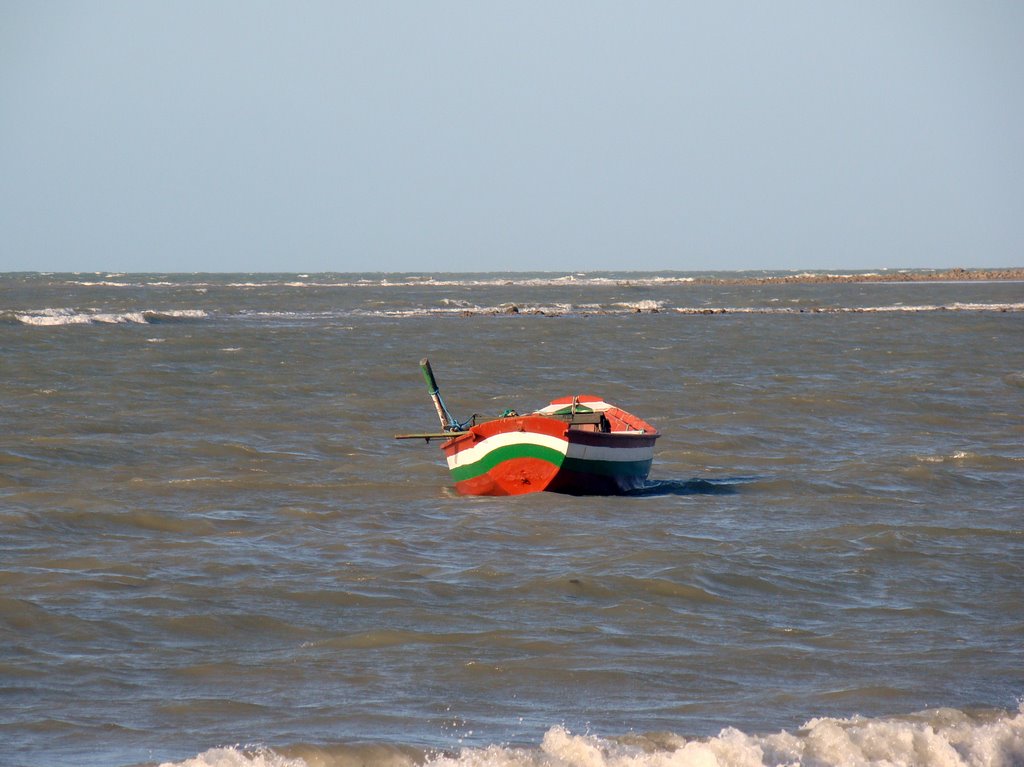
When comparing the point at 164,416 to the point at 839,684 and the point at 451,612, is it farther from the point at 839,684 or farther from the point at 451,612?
the point at 839,684

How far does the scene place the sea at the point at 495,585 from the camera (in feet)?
28.4

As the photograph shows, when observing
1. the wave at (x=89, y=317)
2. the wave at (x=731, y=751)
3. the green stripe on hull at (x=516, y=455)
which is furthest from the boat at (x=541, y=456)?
the wave at (x=89, y=317)

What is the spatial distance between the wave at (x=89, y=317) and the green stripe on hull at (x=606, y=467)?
39556 millimetres

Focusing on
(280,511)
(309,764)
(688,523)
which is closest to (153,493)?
(280,511)

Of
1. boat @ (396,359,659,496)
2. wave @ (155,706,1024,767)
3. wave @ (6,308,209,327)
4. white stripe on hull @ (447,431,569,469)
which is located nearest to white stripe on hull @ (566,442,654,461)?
boat @ (396,359,659,496)

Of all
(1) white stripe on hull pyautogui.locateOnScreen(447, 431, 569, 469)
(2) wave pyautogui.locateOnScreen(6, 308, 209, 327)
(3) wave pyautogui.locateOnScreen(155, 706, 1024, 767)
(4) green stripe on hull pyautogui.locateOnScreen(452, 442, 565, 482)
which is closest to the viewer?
(3) wave pyautogui.locateOnScreen(155, 706, 1024, 767)

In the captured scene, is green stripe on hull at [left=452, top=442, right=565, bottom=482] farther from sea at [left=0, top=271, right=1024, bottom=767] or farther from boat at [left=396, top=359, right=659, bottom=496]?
sea at [left=0, top=271, right=1024, bottom=767]

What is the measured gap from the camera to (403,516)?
54.6 ft

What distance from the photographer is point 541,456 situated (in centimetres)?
1770

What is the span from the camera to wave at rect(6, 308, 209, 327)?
2153 inches

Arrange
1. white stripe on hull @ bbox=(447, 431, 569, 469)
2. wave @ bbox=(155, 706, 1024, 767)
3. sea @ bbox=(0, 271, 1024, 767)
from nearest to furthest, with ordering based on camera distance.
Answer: wave @ bbox=(155, 706, 1024, 767) → sea @ bbox=(0, 271, 1024, 767) → white stripe on hull @ bbox=(447, 431, 569, 469)

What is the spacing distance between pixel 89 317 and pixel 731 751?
2120 inches

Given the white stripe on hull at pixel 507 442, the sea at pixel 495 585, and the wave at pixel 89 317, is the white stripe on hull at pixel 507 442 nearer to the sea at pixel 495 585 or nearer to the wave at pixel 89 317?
the sea at pixel 495 585

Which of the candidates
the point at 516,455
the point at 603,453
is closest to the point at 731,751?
the point at 516,455
